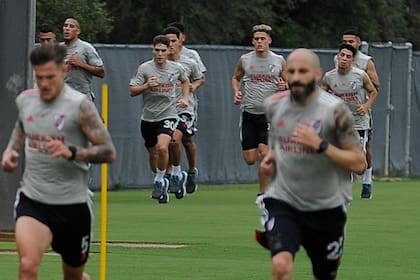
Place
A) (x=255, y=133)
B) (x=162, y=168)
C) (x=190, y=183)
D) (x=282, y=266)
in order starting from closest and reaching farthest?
(x=282, y=266), (x=255, y=133), (x=162, y=168), (x=190, y=183)

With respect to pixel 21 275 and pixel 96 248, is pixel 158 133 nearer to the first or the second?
pixel 96 248

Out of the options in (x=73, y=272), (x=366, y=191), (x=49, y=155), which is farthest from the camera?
(x=366, y=191)

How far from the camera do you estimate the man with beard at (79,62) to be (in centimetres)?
2050

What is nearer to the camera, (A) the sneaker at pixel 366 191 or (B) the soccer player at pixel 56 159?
(B) the soccer player at pixel 56 159

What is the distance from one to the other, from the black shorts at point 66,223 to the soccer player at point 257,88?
403 inches

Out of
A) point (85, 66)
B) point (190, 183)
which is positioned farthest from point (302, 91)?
point (190, 183)

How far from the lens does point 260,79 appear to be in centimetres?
2127

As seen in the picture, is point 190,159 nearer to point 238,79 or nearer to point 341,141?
point 238,79

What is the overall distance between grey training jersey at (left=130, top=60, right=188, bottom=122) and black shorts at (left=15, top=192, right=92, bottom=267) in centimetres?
1134

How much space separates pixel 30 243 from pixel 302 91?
2.10 metres


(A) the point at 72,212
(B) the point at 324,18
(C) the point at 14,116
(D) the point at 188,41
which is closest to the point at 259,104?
(C) the point at 14,116

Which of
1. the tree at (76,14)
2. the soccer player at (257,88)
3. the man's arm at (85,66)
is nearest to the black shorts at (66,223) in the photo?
the man's arm at (85,66)

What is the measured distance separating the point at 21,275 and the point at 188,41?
31384mm

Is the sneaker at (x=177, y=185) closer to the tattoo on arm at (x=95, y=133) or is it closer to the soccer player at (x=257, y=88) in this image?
the soccer player at (x=257, y=88)
